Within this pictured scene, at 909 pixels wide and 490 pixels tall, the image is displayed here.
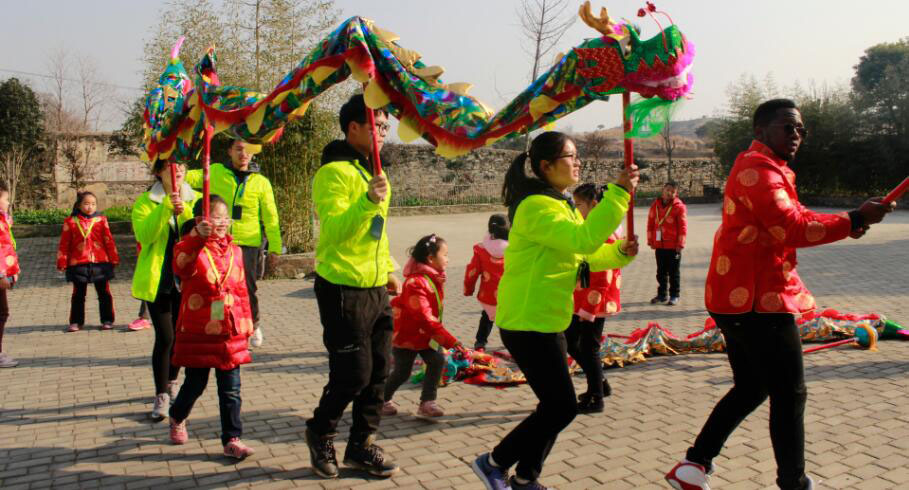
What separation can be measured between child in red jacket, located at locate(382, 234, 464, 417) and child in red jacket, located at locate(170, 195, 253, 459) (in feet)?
3.68

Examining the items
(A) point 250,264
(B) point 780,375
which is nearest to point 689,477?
(B) point 780,375

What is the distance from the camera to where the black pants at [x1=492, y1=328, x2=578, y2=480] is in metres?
3.34

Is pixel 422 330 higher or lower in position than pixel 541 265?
lower

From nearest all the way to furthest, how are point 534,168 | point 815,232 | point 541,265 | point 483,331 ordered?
point 815,232
point 541,265
point 534,168
point 483,331

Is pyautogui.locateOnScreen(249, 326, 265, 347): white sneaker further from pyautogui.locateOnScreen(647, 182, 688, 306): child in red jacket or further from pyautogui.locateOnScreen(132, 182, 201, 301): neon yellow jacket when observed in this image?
pyautogui.locateOnScreen(647, 182, 688, 306): child in red jacket

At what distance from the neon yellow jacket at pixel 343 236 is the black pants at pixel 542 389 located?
0.82 metres

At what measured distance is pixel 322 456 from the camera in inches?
154

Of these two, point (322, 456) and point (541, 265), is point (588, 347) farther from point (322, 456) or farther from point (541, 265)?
point (322, 456)

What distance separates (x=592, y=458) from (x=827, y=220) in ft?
6.15

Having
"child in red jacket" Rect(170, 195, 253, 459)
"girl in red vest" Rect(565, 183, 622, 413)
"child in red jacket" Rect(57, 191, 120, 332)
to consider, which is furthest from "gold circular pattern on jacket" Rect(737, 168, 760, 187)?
"child in red jacket" Rect(57, 191, 120, 332)

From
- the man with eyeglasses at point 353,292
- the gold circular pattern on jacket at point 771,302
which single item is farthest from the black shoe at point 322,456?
the gold circular pattern on jacket at point 771,302

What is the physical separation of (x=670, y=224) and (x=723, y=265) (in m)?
6.33

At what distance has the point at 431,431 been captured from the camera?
15.6 feet

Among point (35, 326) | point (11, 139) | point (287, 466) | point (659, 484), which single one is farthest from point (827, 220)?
point (11, 139)
